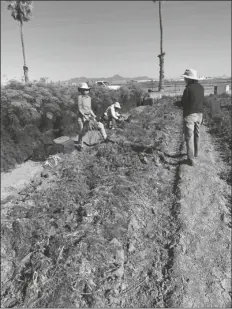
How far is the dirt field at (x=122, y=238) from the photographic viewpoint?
3.33 meters

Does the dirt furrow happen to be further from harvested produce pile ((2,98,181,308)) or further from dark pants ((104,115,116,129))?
dark pants ((104,115,116,129))

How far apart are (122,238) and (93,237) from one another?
41 cm

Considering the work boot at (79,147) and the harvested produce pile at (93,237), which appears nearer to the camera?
the harvested produce pile at (93,237)

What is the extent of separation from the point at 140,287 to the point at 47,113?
7395 millimetres

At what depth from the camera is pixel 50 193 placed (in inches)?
→ 218

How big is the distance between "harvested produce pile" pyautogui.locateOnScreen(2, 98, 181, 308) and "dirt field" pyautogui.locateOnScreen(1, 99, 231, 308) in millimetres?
13

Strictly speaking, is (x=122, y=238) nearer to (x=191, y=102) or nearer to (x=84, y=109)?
(x=191, y=102)

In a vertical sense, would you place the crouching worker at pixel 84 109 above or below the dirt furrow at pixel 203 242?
above

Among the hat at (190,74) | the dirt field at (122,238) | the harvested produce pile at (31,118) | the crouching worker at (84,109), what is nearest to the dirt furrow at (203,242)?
the dirt field at (122,238)

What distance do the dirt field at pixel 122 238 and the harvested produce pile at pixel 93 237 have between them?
0.01 m

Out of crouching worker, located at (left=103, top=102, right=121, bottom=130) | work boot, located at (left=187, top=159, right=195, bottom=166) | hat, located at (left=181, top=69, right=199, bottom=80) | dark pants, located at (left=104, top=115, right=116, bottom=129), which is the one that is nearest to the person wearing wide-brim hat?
hat, located at (left=181, top=69, right=199, bottom=80)

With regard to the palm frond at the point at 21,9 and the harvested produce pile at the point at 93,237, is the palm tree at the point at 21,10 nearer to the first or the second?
the palm frond at the point at 21,9

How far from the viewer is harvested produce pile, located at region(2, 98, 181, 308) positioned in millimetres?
3326

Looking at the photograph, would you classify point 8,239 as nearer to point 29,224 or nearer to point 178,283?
point 29,224
